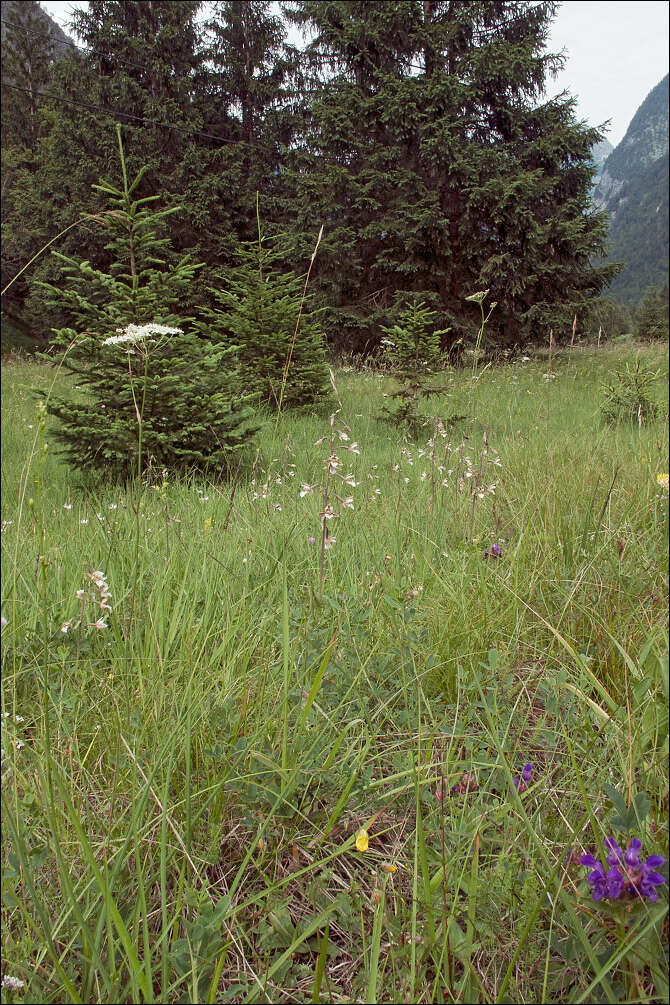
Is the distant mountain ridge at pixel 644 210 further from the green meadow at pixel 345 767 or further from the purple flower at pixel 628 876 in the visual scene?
the purple flower at pixel 628 876

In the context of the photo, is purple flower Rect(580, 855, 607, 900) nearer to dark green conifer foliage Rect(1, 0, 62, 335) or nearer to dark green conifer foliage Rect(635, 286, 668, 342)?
dark green conifer foliage Rect(1, 0, 62, 335)

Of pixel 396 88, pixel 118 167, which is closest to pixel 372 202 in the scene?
pixel 396 88

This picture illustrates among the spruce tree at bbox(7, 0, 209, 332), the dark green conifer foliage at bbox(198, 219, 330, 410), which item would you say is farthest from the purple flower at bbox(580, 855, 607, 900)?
the spruce tree at bbox(7, 0, 209, 332)

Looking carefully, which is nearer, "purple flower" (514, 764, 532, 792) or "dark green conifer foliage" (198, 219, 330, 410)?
"purple flower" (514, 764, 532, 792)

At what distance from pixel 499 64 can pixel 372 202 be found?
13.7ft

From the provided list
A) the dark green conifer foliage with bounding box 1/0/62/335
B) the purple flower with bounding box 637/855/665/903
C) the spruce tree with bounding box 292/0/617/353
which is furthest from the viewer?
the dark green conifer foliage with bounding box 1/0/62/335

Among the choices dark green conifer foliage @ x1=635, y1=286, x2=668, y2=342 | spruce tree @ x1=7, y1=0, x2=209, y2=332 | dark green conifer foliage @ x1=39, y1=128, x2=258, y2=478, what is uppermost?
spruce tree @ x1=7, y1=0, x2=209, y2=332

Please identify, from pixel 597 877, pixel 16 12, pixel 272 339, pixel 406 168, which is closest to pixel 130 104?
pixel 406 168

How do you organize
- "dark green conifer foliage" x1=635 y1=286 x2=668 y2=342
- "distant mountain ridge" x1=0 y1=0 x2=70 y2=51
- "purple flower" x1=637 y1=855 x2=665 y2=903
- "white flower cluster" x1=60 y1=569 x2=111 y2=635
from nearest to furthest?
1. "purple flower" x1=637 y1=855 x2=665 y2=903
2. "white flower cluster" x1=60 y1=569 x2=111 y2=635
3. "distant mountain ridge" x1=0 y1=0 x2=70 y2=51
4. "dark green conifer foliage" x1=635 y1=286 x2=668 y2=342

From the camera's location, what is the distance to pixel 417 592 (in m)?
1.59

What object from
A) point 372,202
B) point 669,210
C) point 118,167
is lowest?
point 372,202

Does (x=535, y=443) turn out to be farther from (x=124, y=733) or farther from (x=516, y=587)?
(x=124, y=733)

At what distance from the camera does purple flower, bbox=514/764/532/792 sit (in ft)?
3.12

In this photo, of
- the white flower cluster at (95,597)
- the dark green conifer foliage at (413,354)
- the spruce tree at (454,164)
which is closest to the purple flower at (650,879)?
the white flower cluster at (95,597)
